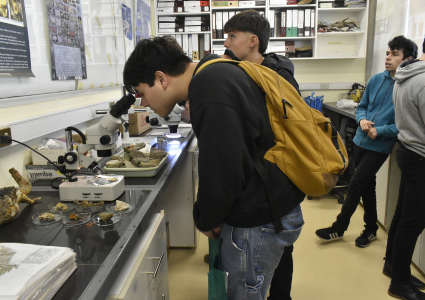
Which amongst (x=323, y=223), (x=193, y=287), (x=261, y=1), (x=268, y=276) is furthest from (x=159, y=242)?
(x=261, y=1)

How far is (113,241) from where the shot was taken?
946 millimetres

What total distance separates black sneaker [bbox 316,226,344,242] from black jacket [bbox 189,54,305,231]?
1723mm

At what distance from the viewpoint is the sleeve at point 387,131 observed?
2186 millimetres

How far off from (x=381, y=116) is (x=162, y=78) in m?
1.79

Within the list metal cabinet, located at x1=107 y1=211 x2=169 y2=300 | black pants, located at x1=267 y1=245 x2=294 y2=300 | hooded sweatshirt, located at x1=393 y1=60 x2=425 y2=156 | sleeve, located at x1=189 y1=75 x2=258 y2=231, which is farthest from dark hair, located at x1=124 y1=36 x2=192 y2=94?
hooded sweatshirt, located at x1=393 y1=60 x2=425 y2=156

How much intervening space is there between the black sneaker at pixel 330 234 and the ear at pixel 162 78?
6.41 feet

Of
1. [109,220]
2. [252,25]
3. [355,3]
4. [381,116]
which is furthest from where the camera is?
[355,3]

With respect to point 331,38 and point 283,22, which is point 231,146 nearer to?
point 283,22

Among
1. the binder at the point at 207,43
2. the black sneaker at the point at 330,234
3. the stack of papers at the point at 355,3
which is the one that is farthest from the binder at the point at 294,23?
the black sneaker at the point at 330,234

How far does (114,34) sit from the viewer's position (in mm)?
2826

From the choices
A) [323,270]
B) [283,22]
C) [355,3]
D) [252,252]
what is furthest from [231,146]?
[355,3]

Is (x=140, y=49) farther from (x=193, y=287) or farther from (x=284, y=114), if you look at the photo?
(x=193, y=287)

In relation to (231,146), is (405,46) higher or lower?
higher

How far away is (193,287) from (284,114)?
151 centimetres
